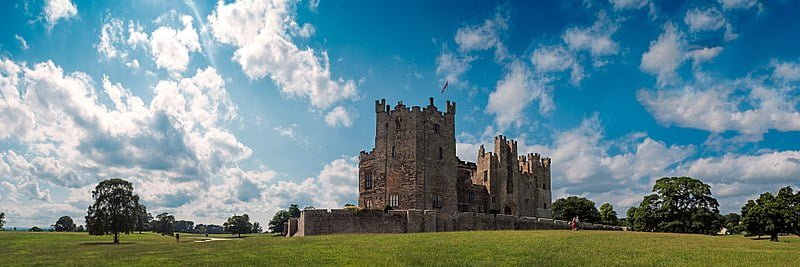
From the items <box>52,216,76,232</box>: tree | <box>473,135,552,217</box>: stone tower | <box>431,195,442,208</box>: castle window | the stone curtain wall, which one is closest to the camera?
the stone curtain wall

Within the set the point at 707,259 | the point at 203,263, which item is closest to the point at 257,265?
the point at 203,263

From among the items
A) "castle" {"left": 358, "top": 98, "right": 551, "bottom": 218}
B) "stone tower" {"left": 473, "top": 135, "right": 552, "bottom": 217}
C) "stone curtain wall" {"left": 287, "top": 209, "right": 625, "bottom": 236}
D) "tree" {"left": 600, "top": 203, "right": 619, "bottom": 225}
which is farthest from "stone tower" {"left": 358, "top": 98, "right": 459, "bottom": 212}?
"tree" {"left": 600, "top": 203, "right": 619, "bottom": 225}

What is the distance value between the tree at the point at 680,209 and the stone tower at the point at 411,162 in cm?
2790

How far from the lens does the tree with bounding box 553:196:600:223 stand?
4449 inches

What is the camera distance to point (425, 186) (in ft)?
219

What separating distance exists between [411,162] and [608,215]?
66199 mm

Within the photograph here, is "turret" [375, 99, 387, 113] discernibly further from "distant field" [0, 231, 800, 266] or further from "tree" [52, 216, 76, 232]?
"tree" [52, 216, 76, 232]

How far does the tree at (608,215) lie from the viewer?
382 feet

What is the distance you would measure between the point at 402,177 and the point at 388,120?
7003mm

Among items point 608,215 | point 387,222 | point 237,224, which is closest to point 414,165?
point 387,222

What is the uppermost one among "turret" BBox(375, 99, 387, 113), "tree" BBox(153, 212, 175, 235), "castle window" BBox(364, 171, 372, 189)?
"turret" BBox(375, 99, 387, 113)

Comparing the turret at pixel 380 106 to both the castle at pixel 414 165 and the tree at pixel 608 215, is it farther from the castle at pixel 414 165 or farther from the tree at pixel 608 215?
the tree at pixel 608 215

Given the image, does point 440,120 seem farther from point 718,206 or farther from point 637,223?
point 718,206

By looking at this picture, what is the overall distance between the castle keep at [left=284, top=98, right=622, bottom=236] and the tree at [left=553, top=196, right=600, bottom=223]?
31.1m
